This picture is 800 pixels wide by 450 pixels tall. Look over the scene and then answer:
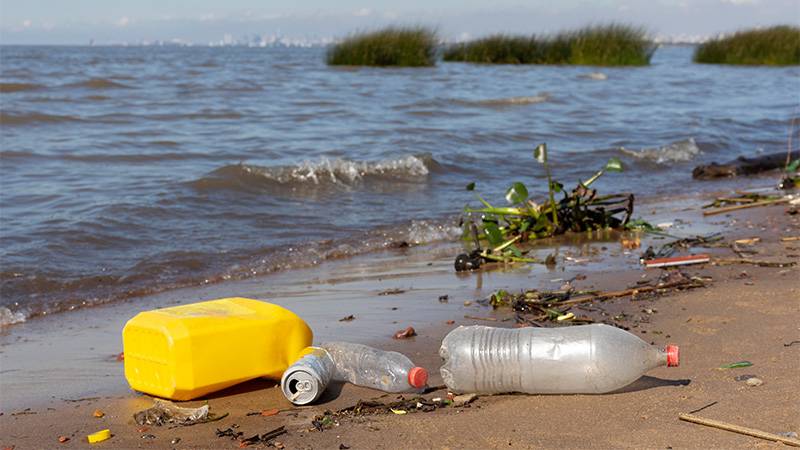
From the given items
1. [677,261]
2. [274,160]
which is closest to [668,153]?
[274,160]

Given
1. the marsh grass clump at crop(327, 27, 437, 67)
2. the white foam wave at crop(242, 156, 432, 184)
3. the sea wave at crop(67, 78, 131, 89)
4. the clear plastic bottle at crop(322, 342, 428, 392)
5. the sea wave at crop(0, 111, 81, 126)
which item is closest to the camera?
the clear plastic bottle at crop(322, 342, 428, 392)

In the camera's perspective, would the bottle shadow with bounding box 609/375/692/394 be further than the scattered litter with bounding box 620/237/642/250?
No

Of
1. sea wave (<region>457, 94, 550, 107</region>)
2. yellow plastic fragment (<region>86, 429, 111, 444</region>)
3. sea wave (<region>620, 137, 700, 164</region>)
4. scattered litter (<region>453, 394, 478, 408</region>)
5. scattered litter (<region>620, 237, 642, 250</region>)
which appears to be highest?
sea wave (<region>457, 94, 550, 107</region>)

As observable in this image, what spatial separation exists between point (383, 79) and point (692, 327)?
1902 centimetres

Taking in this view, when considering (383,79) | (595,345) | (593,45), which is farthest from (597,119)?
(593,45)

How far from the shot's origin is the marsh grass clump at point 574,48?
1252 inches

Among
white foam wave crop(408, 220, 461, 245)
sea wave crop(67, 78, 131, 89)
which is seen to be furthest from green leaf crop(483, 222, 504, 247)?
sea wave crop(67, 78, 131, 89)

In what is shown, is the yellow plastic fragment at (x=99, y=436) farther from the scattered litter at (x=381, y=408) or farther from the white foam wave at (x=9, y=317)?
the white foam wave at (x=9, y=317)

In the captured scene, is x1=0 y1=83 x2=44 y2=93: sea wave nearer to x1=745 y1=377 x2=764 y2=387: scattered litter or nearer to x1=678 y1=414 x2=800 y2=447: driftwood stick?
x1=745 y1=377 x2=764 y2=387: scattered litter

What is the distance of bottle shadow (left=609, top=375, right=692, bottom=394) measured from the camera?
9.34 feet

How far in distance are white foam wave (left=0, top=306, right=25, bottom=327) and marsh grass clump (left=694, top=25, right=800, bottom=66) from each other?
32532 millimetres

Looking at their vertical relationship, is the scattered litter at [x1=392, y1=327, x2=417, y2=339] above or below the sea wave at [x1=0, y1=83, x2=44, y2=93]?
below

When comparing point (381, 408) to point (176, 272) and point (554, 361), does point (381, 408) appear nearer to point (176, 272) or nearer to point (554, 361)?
point (554, 361)

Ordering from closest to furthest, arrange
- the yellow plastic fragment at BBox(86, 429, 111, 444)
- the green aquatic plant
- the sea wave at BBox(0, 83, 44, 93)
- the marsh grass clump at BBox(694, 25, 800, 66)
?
the yellow plastic fragment at BBox(86, 429, 111, 444) < the green aquatic plant < the sea wave at BBox(0, 83, 44, 93) < the marsh grass clump at BBox(694, 25, 800, 66)
